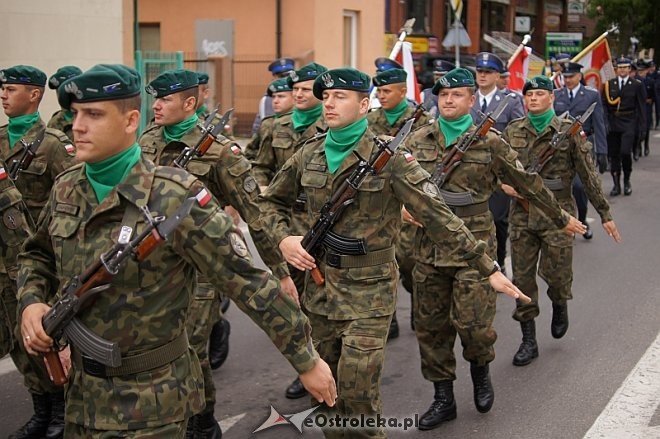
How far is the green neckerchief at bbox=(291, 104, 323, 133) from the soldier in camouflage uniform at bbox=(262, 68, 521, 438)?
7.50 feet

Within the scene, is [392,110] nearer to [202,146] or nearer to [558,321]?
[558,321]

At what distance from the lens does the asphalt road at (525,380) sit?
226 inches

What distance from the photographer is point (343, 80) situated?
494 cm

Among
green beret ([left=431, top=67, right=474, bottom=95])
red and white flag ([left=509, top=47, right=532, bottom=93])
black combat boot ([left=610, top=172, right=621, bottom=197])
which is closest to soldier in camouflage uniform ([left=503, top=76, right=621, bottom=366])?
green beret ([left=431, top=67, right=474, bottom=95])

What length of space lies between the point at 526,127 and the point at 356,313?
142 inches

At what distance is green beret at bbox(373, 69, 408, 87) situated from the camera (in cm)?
789

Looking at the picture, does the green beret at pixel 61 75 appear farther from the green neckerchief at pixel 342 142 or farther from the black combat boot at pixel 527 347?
the black combat boot at pixel 527 347

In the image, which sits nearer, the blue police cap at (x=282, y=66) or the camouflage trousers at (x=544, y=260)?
the camouflage trousers at (x=544, y=260)

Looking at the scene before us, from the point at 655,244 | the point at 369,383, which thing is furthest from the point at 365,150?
A: the point at 655,244

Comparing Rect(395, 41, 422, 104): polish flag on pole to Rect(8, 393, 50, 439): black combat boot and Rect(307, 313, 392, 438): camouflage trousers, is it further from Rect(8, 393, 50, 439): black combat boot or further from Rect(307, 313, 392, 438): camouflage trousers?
Rect(307, 313, 392, 438): camouflage trousers

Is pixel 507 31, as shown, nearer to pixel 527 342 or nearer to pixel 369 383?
pixel 527 342

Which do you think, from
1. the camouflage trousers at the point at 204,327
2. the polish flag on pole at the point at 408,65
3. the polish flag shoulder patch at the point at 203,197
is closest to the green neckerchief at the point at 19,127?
the camouflage trousers at the point at 204,327

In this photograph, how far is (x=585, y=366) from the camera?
22.7ft

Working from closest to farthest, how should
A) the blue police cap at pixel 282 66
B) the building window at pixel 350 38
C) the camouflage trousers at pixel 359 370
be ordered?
the camouflage trousers at pixel 359 370
the blue police cap at pixel 282 66
the building window at pixel 350 38
